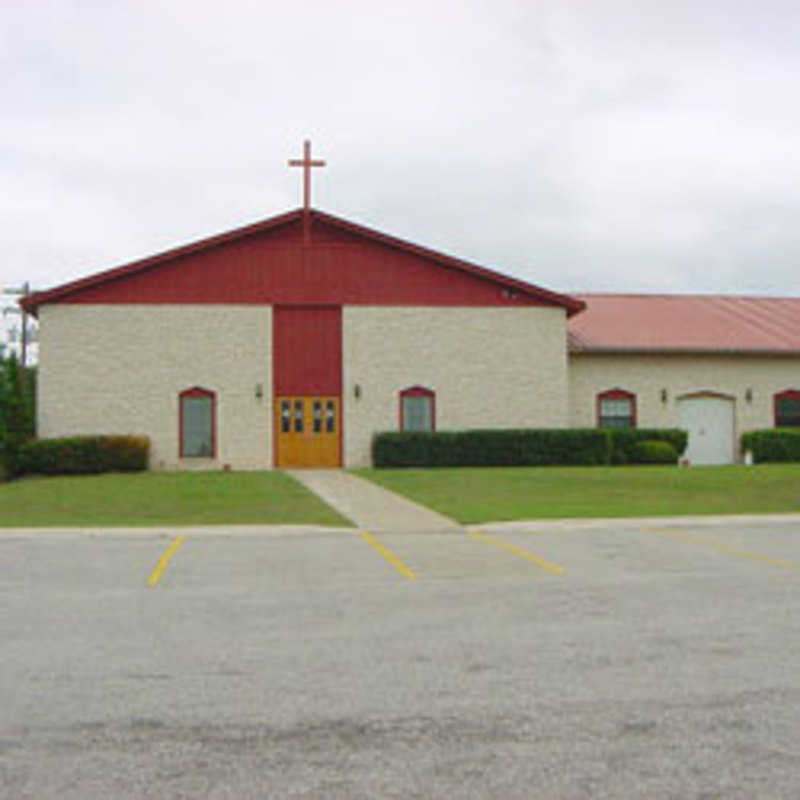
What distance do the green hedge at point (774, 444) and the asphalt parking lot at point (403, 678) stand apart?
2264cm

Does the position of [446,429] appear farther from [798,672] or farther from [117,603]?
[798,672]

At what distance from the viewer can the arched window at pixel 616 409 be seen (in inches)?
1367

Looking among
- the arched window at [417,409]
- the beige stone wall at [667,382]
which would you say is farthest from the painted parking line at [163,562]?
the beige stone wall at [667,382]

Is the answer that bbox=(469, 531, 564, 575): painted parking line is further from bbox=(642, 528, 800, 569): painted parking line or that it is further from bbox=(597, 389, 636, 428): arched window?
bbox=(597, 389, 636, 428): arched window

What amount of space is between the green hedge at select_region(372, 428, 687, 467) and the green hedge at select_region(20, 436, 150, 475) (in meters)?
7.19

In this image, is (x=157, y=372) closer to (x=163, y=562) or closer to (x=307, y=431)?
(x=307, y=431)

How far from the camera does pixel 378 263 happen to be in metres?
32.2

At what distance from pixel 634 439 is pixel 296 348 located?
10657 millimetres

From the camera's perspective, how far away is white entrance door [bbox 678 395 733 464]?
115ft

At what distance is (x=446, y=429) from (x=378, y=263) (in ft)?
17.8

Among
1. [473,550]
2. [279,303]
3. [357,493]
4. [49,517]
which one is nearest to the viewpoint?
[473,550]

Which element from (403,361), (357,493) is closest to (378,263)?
(403,361)

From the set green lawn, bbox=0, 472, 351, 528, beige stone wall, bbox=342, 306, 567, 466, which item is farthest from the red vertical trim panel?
green lawn, bbox=0, 472, 351, 528

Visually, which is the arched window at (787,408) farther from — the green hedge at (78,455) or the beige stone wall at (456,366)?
the green hedge at (78,455)
